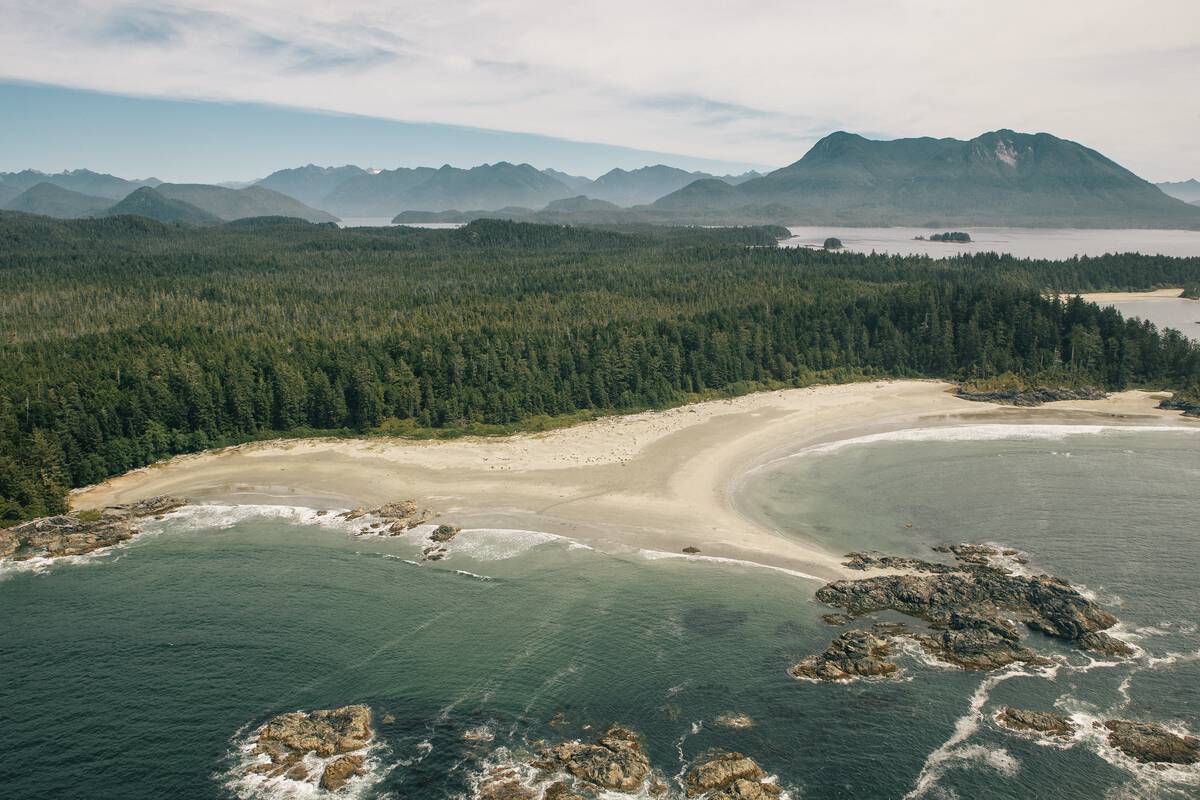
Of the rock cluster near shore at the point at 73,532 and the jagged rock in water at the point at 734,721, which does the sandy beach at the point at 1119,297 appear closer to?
the jagged rock in water at the point at 734,721

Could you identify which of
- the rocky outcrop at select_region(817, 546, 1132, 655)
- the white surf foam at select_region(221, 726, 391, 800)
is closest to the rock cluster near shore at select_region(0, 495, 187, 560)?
the white surf foam at select_region(221, 726, 391, 800)

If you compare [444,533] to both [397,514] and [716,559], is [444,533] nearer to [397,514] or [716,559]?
[397,514]

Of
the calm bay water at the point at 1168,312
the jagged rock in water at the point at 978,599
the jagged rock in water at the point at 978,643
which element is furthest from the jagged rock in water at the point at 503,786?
the calm bay water at the point at 1168,312

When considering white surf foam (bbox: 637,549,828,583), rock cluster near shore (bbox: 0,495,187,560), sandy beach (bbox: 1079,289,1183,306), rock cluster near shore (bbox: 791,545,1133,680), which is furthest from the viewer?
sandy beach (bbox: 1079,289,1183,306)

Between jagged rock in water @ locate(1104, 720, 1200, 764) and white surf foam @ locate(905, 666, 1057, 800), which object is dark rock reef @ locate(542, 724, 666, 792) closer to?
white surf foam @ locate(905, 666, 1057, 800)

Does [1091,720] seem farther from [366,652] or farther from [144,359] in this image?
[144,359]

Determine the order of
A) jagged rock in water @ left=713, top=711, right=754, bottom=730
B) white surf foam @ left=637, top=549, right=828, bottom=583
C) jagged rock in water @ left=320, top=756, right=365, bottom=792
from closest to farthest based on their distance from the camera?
1. jagged rock in water @ left=320, top=756, right=365, bottom=792
2. jagged rock in water @ left=713, top=711, right=754, bottom=730
3. white surf foam @ left=637, top=549, right=828, bottom=583
